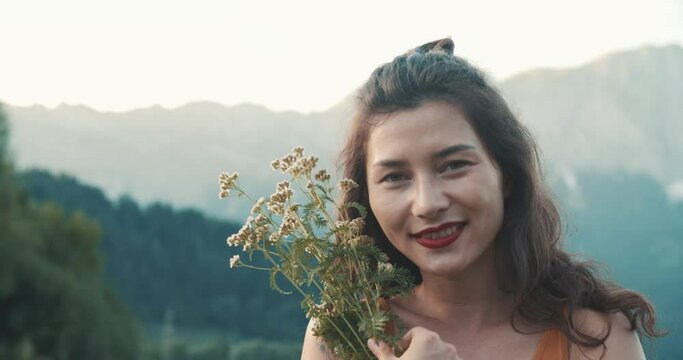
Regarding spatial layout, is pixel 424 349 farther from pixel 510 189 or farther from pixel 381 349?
pixel 510 189

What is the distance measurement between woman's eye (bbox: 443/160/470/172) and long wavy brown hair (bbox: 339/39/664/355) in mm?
145

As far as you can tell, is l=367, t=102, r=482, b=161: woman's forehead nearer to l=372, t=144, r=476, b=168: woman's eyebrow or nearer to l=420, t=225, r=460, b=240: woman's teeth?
l=372, t=144, r=476, b=168: woman's eyebrow

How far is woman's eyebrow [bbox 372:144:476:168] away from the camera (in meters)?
2.60

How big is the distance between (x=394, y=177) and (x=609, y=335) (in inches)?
30.8

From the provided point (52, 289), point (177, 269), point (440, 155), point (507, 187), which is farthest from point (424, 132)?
point (177, 269)

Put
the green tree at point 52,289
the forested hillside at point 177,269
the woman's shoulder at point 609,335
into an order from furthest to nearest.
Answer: the green tree at point 52,289
the forested hillside at point 177,269
the woman's shoulder at point 609,335

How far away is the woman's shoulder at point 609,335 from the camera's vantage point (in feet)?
9.16

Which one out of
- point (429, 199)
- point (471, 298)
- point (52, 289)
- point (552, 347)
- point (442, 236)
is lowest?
point (52, 289)

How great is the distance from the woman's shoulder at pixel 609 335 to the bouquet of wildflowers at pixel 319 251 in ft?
1.86

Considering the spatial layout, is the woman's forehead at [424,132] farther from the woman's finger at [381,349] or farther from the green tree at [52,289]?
the green tree at [52,289]

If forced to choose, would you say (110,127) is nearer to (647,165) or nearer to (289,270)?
(647,165)

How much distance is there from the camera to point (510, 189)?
9.56ft

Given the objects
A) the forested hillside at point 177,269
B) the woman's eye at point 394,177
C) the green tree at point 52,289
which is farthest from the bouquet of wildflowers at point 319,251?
the green tree at point 52,289

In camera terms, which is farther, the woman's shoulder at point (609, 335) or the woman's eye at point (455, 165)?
the woman's shoulder at point (609, 335)
